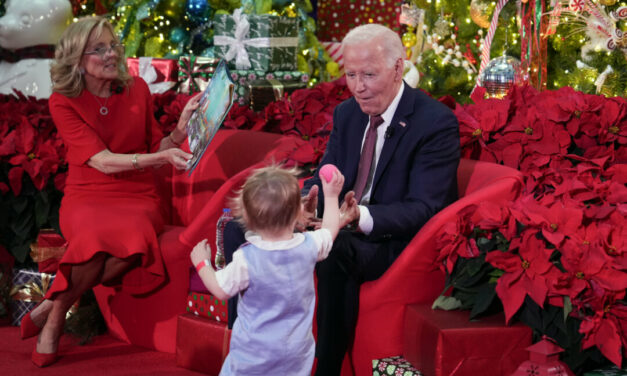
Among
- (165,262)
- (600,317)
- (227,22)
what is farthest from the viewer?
(227,22)

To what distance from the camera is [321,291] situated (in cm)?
242

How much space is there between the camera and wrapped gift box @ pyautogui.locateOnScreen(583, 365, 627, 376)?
1.93m

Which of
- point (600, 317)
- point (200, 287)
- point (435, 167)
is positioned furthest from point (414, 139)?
point (200, 287)

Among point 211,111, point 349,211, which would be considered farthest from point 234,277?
point 211,111

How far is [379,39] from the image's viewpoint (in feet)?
8.26

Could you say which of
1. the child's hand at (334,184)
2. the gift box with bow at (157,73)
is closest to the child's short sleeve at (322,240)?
the child's hand at (334,184)

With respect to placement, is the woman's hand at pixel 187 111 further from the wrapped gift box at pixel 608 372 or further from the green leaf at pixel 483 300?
the wrapped gift box at pixel 608 372

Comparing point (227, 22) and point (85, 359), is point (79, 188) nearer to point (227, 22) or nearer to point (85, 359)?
point (85, 359)

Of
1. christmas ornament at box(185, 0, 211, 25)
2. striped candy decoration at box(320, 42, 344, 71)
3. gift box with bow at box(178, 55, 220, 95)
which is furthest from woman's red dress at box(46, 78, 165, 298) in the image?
striped candy decoration at box(320, 42, 344, 71)

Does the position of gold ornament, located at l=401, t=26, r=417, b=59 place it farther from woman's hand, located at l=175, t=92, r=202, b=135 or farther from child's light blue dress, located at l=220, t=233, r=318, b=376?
child's light blue dress, located at l=220, t=233, r=318, b=376

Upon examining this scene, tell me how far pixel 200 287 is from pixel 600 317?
1.67 meters

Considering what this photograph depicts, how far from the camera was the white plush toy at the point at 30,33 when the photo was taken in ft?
18.7

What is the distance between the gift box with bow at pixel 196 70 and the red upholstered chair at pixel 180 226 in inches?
45.7

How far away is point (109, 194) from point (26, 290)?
2.75ft
